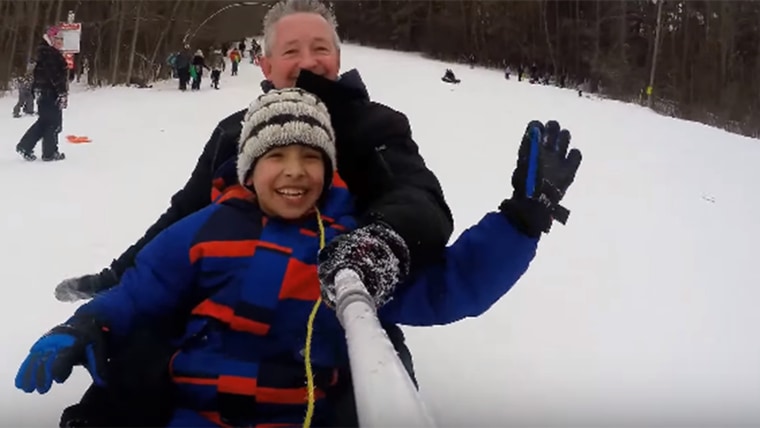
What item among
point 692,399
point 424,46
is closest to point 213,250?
point 692,399

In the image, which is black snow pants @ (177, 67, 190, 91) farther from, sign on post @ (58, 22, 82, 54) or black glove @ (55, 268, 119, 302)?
black glove @ (55, 268, 119, 302)

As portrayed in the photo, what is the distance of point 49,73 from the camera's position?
6949 millimetres

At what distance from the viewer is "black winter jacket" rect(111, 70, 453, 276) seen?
1.52m

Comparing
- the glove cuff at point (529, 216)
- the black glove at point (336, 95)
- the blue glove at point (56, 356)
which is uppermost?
the black glove at point (336, 95)

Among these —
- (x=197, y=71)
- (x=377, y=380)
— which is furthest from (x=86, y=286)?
(x=197, y=71)

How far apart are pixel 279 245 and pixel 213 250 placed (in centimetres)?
16

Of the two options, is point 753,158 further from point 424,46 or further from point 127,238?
point 424,46

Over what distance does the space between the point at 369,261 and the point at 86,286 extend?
1388 mm

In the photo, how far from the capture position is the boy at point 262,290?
143 cm

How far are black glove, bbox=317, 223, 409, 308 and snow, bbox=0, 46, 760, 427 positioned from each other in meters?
0.27

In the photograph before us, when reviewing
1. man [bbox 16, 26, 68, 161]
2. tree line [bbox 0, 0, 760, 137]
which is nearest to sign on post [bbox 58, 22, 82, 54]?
man [bbox 16, 26, 68, 161]

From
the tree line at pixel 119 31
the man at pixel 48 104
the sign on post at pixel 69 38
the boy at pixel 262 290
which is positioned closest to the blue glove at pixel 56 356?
the boy at pixel 262 290

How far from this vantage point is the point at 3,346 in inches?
91.0

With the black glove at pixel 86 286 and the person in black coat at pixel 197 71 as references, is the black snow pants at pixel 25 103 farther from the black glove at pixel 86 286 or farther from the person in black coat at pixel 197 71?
the black glove at pixel 86 286
